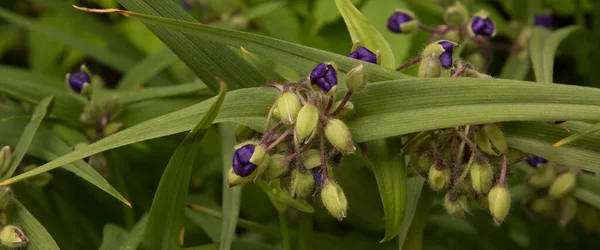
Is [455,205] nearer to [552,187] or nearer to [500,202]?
[500,202]

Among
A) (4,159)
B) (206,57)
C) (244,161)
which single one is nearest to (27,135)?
(4,159)

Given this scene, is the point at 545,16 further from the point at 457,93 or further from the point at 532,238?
the point at 457,93

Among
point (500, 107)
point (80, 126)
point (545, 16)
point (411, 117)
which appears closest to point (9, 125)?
point (80, 126)

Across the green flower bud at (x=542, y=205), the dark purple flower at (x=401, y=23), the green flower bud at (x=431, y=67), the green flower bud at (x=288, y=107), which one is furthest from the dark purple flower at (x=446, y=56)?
the green flower bud at (x=542, y=205)

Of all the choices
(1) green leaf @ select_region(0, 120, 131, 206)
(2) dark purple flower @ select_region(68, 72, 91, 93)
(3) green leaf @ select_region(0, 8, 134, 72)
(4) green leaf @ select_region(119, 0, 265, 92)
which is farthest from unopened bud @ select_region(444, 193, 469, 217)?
(3) green leaf @ select_region(0, 8, 134, 72)

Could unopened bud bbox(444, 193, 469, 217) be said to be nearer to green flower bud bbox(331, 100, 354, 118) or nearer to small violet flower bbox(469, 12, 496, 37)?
green flower bud bbox(331, 100, 354, 118)

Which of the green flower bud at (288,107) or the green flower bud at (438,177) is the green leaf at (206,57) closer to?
the green flower bud at (288,107)
